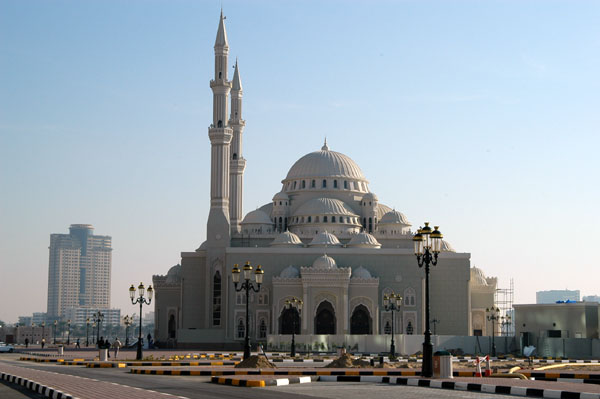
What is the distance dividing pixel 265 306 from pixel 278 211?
13932 mm

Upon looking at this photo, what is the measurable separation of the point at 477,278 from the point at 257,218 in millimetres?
20982

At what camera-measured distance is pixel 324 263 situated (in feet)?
251

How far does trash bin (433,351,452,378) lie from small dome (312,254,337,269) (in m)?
49.5

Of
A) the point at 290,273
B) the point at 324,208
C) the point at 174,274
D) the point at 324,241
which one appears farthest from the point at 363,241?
the point at 174,274

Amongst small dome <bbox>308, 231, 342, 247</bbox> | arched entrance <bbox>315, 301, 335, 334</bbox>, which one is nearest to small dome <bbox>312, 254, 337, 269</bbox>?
arched entrance <bbox>315, 301, 335, 334</bbox>

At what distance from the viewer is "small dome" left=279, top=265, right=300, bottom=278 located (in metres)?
77.1

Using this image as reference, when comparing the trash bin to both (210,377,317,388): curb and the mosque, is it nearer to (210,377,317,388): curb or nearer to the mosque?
(210,377,317,388): curb

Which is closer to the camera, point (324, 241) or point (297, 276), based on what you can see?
point (297, 276)

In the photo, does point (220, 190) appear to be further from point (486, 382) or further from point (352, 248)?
point (486, 382)

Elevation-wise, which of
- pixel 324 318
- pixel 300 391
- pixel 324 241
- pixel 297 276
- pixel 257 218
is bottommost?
pixel 300 391

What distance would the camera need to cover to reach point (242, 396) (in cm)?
2095

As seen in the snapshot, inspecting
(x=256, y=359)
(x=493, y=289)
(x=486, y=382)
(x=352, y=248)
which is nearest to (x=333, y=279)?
(x=352, y=248)

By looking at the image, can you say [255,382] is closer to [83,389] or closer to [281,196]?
[83,389]

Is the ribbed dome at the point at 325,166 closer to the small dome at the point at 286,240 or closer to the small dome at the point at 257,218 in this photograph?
the small dome at the point at 257,218
